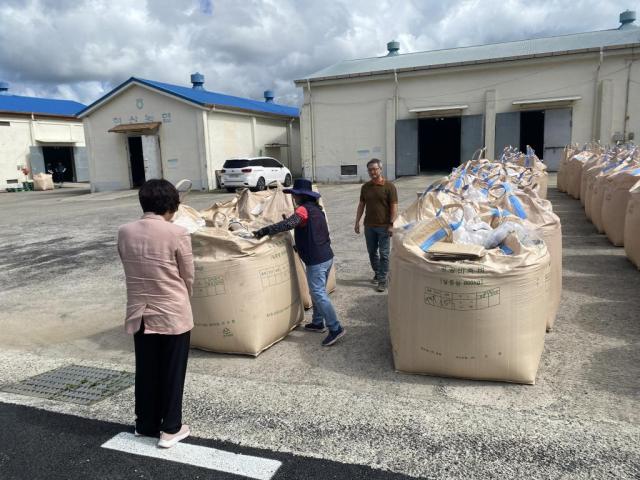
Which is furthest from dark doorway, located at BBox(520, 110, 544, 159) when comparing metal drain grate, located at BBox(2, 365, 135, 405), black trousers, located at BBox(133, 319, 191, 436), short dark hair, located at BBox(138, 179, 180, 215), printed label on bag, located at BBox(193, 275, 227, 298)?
black trousers, located at BBox(133, 319, 191, 436)

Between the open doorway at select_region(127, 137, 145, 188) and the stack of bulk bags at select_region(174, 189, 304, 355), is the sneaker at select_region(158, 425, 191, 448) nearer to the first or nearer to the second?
the stack of bulk bags at select_region(174, 189, 304, 355)

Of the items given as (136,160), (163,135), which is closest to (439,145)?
(163,135)

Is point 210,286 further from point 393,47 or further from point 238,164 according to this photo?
point 393,47

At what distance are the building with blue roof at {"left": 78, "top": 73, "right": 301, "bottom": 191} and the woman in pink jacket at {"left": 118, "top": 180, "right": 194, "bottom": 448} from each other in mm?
20747

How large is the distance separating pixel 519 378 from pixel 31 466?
2.98m

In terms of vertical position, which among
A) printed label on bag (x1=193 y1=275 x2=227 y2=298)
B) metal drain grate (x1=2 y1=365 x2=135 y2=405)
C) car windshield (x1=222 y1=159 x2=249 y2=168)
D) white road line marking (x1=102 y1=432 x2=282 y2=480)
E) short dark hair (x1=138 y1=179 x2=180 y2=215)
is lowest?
metal drain grate (x1=2 y1=365 x2=135 y2=405)

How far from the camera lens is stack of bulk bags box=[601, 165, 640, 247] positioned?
6.90m

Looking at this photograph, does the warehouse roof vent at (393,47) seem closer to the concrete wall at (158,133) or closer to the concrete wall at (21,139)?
the concrete wall at (158,133)

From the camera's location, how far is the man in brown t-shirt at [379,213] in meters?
5.68

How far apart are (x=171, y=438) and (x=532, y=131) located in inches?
935

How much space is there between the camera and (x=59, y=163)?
3303 cm

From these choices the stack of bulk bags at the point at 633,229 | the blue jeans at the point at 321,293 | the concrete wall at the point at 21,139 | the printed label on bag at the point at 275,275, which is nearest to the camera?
the printed label on bag at the point at 275,275

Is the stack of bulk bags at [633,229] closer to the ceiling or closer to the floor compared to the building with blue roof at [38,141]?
closer to the floor

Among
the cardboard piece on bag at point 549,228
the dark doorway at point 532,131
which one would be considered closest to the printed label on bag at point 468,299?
the cardboard piece on bag at point 549,228
